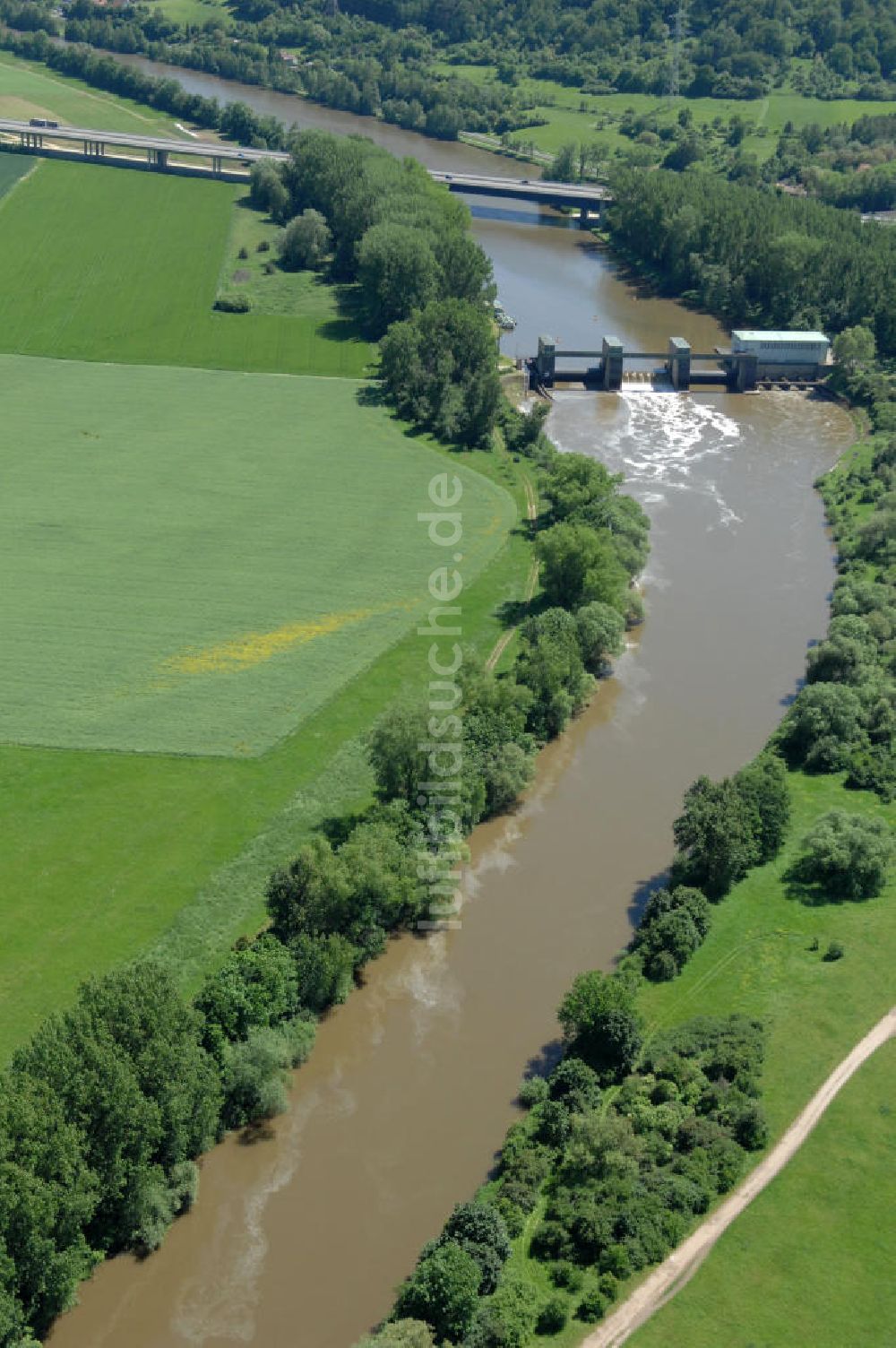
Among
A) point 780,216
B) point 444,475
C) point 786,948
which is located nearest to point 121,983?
point 786,948

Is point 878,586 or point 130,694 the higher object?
point 878,586

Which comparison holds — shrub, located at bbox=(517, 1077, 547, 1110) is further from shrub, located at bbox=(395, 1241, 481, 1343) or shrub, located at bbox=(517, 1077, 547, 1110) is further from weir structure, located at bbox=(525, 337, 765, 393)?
weir structure, located at bbox=(525, 337, 765, 393)

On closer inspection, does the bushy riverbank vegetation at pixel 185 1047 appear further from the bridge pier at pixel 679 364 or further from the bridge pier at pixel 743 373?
the bridge pier at pixel 743 373

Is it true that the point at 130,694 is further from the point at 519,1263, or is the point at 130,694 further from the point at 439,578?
the point at 519,1263

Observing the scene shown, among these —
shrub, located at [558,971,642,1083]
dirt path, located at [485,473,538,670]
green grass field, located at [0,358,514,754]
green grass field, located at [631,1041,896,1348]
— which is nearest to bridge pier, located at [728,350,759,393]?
dirt path, located at [485,473,538,670]

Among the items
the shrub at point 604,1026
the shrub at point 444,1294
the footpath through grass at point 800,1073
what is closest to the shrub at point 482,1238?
the shrub at point 444,1294

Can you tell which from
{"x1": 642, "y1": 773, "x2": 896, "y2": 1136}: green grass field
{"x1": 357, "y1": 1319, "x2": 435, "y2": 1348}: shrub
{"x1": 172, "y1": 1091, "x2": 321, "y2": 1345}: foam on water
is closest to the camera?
{"x1": 357, "y1": 1319, "x2": 435, "y2": 1348}: shrub

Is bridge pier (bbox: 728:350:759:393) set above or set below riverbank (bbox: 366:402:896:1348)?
above
